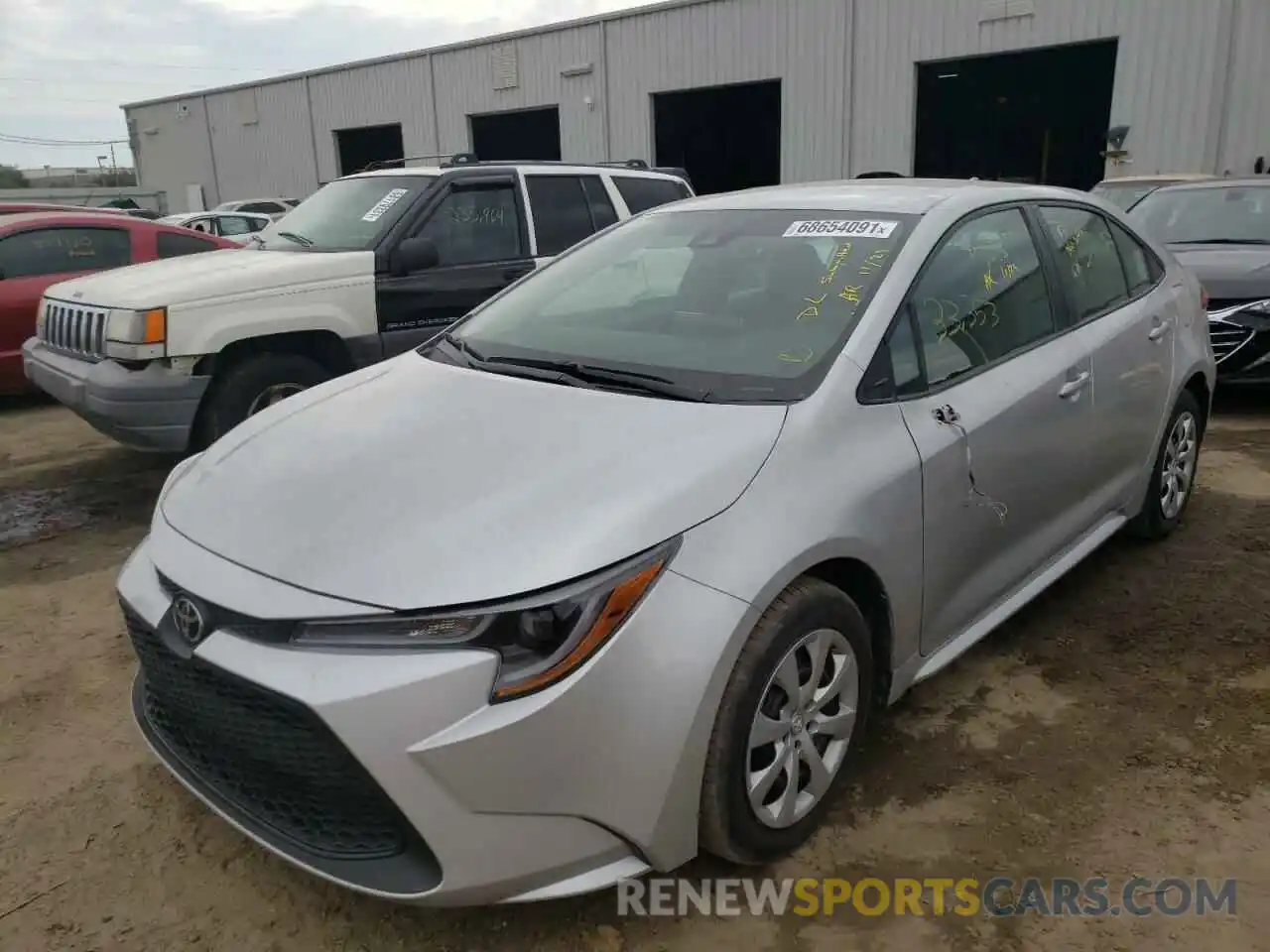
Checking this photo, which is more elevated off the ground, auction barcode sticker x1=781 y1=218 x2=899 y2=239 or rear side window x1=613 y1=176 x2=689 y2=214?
rear side window x1=613 y1=176 x2=689 y2=214

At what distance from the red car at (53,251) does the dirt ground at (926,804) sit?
3.97 meters

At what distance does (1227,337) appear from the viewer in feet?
21.9

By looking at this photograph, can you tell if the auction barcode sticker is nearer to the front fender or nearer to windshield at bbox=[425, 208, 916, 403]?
windshield at bbox=[425, 208, 916, 403]

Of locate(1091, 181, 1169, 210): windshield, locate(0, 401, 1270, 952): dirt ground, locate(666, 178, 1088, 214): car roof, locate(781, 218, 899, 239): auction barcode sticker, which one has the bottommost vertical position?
locate(0, 401, 1270, 952): dirt ground

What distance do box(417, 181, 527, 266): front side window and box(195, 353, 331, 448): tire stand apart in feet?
3.74

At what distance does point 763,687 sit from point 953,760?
1.02 metres

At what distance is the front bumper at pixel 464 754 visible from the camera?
6.16 ft

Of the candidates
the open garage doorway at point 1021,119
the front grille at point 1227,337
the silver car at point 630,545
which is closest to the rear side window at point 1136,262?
the silver car at point 630,545

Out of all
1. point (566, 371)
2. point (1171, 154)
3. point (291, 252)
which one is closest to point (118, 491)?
point (291, 252)

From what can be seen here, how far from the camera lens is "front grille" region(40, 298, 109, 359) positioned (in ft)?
16.6

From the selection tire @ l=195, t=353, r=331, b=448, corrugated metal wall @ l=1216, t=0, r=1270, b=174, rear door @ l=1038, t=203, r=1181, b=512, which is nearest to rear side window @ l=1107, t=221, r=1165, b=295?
rear door @ l=1038, t=203, r=1181, b=512

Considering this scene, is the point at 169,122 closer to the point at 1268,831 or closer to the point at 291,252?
the point at 291,252

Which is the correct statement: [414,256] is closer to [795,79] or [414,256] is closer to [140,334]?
[140,334]

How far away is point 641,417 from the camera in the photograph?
246 cm
